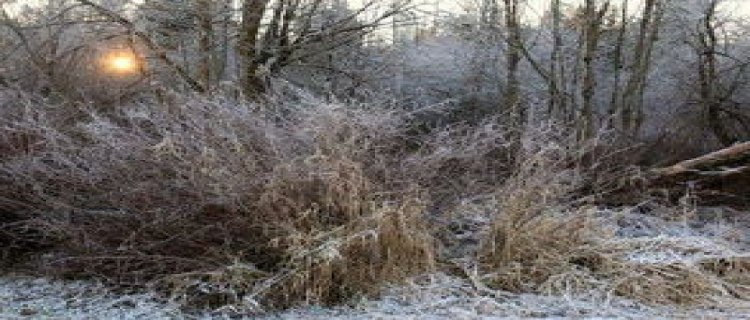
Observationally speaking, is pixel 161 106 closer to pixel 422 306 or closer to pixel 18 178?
pixel 18 178

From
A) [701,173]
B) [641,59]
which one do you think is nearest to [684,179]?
[701,173]

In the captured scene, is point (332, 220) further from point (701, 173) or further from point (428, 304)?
point (701, 173)

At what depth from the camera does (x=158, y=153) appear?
6594 millimetres

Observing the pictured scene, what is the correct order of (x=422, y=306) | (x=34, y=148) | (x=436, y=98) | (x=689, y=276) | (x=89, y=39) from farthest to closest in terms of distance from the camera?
(x=436, y=98) < (x=89, y=39) < (x=34, y=148) < (x=689, y=276) < (x=422, y=306)

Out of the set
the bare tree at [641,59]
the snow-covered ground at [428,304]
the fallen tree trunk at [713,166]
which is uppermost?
the bare tree at [641,59]

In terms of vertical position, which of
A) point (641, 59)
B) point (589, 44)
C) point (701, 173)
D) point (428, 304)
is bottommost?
point (428, 304)

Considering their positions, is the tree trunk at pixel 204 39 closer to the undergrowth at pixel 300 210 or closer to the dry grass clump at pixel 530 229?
the undergrowth at pixel 300 210

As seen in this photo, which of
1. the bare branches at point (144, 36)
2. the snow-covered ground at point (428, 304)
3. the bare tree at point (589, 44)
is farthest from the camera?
the bare tree at point (589, 44)

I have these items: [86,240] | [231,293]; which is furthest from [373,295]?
[86,240]

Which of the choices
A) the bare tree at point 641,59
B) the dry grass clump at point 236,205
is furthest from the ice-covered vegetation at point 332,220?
the bare tree at point 641,59

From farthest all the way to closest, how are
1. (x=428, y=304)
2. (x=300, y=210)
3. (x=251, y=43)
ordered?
(x=251, y=43) < (x=300, y=210) < (x=428, y=304)

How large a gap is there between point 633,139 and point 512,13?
101 inches

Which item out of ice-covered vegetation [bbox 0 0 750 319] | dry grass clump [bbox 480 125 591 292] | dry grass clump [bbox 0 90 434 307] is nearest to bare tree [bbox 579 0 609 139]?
ice-covered vegetation [bbox 0 0 750 319]

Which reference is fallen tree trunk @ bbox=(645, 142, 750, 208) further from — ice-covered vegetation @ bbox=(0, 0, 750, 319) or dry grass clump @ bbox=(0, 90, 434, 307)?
dry grass clump @ bbox=(0, 90, 434, 307)
